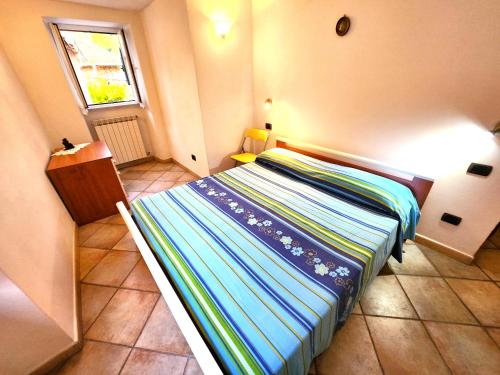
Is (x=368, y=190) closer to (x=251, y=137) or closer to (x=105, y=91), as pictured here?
(x=251, y=137)

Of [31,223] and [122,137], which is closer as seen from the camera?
[31,223]

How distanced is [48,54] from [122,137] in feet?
4.11

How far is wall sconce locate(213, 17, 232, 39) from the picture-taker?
218cm

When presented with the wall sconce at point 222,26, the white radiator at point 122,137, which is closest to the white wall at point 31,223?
the white radiator at point 122,137

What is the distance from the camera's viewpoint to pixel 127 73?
3.22m

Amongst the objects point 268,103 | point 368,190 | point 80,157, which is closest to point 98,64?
point 80,157

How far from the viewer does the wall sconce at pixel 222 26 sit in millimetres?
2184

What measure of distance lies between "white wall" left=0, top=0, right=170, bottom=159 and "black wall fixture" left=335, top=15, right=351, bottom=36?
9.09ft

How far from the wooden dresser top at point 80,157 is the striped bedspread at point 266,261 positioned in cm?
106

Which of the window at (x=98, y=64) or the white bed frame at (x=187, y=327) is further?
the window at (x=98, y=64)

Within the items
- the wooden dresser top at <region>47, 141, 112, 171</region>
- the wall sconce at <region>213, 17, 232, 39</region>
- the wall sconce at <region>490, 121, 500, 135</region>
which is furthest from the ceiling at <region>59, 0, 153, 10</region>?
the wall sconce at <region>490, 121, 500, 135</region>

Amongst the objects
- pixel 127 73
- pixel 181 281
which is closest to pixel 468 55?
pixel 181 281

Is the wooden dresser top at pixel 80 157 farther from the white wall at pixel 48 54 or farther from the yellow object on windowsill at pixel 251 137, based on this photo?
the yellow object on windowsill at pixel 251 137

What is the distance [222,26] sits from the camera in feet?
7.21
